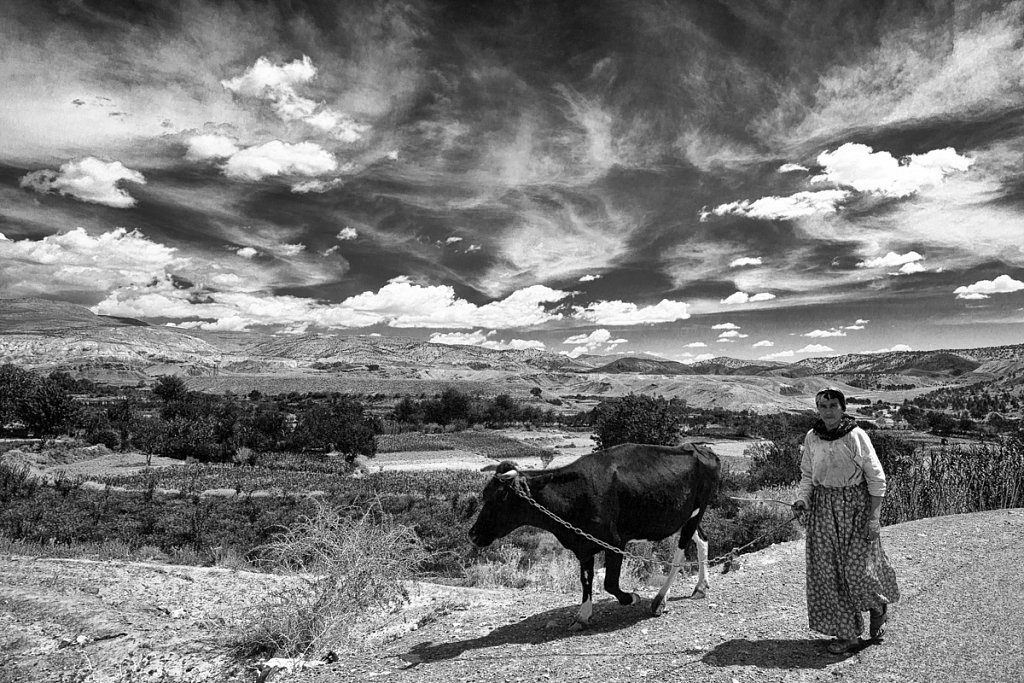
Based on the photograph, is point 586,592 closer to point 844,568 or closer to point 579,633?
point 579,633

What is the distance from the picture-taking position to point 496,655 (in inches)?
208

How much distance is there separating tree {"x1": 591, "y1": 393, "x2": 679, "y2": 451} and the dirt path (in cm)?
1872

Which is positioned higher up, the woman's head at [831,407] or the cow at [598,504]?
the woman's head at [831,407]

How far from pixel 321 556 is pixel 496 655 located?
2.53 m

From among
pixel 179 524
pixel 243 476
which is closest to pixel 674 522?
pixel 179 524

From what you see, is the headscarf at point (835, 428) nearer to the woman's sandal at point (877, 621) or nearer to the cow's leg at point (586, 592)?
the woman's sandal at point (877, 621)

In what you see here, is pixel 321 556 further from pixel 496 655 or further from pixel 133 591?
pixel 133 591

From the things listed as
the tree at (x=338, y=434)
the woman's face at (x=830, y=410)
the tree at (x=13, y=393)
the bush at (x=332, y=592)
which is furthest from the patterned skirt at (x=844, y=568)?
the tree at (x=13, y=393)

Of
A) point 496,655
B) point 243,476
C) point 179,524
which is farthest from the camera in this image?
point 243,476

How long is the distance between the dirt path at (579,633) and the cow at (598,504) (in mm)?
684

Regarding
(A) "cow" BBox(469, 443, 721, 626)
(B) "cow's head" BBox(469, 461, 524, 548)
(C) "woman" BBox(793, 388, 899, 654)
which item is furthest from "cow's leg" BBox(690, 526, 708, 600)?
Answer: (B) "cow's head" BBox(469, 461, 524, 548)

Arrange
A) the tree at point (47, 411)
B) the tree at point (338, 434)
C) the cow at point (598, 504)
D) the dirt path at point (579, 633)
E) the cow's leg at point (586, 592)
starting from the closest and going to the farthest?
the dirt path at point (579, 633), the cow's leg at point (586, 592), the cow at point (598, 504), the tree at point (338, 434), the tree at point (47, 411)

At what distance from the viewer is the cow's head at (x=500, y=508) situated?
609 cm

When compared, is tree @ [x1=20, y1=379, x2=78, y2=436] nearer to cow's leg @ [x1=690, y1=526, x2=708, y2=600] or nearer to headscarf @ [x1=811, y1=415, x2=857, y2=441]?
cow's leg @ [x1=690, y1=526, x2=708, y2=600]
